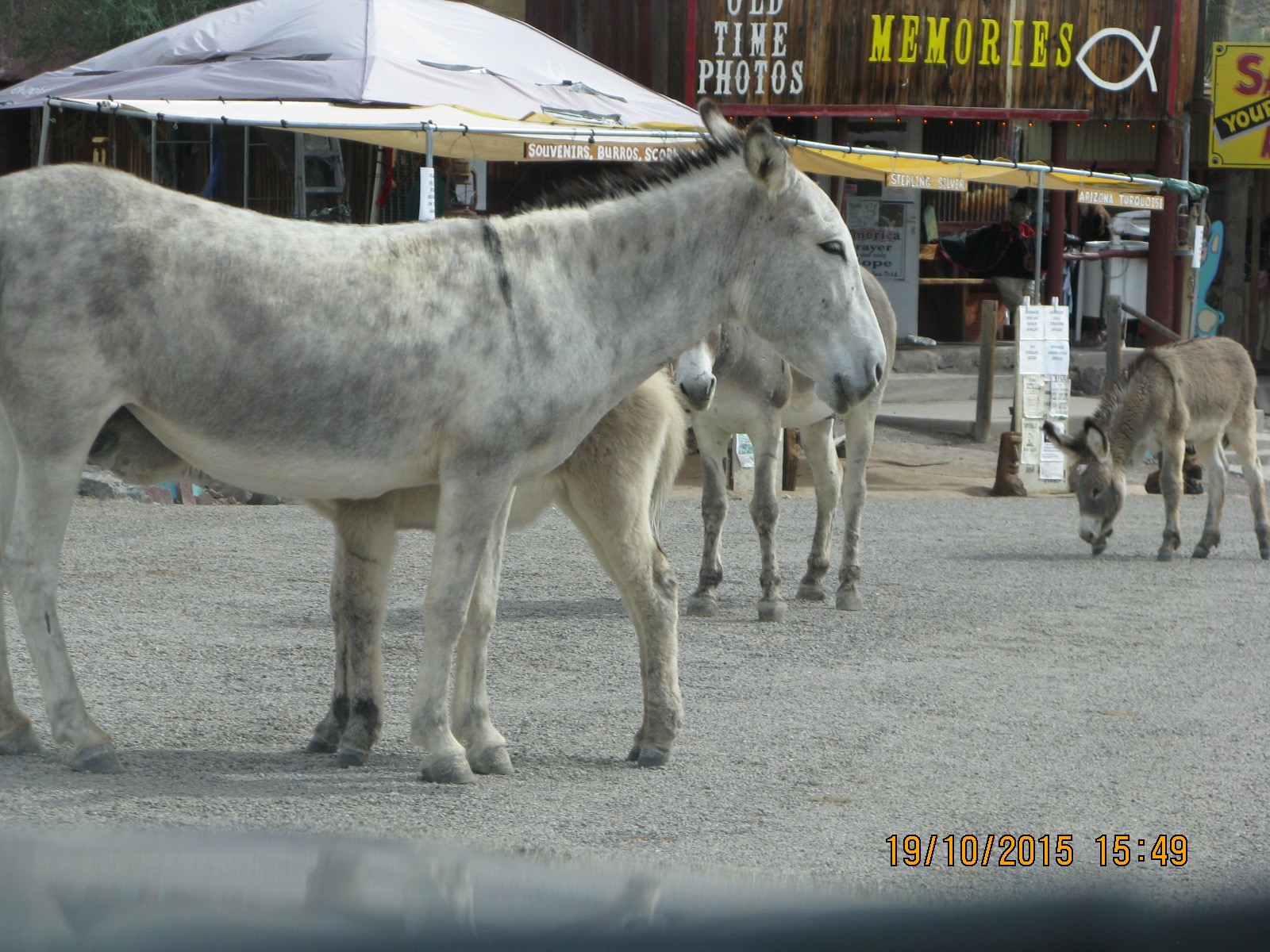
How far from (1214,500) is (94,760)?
9156 millimetres

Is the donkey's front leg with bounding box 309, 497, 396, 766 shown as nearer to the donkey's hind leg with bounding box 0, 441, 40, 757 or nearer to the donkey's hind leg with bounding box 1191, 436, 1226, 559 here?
the donkey's hind leg with bounding box 0, 441, 40, 757

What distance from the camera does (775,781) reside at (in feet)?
16.2

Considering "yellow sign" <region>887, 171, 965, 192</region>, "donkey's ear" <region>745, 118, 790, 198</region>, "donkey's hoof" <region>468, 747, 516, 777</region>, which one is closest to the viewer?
"donkey's ear" <region>745, 118, 790, 198</region>

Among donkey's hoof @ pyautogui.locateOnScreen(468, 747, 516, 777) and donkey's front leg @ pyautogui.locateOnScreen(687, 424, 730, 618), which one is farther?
donkey's front leg @ pyautogui.locateOnScreen(687, 424, 730, 618)

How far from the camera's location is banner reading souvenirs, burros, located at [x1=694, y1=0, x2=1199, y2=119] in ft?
61.7

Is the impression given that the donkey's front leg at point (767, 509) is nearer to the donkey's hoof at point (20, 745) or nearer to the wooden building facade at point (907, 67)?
the donkey's hoof at point (20, 745)

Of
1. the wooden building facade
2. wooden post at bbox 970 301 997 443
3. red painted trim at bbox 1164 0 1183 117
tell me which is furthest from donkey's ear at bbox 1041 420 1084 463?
red painted trim at bbox 1164 0 1183 117

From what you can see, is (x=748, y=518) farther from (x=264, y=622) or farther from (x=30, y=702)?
(x=30, y=702)

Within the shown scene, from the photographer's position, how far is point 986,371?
16688mm

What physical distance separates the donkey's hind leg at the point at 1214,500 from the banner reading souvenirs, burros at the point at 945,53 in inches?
341

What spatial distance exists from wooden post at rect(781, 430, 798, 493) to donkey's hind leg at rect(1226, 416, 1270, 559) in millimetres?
3936

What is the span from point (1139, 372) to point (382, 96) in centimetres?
676

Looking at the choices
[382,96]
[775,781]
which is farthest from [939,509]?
[775,781]

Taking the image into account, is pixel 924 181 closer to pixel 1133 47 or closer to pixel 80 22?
pixel 1133 47
